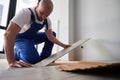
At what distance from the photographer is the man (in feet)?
4.32

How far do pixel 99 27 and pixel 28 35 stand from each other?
1.68 meters

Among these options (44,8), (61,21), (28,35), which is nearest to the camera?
(44,8)

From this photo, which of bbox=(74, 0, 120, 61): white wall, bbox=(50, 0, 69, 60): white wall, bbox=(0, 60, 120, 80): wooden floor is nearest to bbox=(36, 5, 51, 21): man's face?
bbox=(0, 60, 120, 80): wooden floor

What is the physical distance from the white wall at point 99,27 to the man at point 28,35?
1.38 meters

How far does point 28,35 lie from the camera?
1923mm

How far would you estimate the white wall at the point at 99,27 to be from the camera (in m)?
2.99

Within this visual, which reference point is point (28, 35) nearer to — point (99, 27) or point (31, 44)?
point (31, 44)

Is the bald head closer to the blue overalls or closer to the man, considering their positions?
the man

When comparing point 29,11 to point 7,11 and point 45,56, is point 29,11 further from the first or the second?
point 7,11

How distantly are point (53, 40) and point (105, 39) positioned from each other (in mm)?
1429

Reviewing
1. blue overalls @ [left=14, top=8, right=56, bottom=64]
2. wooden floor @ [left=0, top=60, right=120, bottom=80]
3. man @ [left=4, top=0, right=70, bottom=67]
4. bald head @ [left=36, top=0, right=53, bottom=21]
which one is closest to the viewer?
wooden floor @ [left=0, top=60, right=120, bottom=80]

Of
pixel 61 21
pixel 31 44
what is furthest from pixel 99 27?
pixel 31 44

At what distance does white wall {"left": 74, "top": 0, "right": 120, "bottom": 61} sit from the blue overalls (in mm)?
1423

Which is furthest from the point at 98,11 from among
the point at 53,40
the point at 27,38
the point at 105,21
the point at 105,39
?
the point at 27,38
